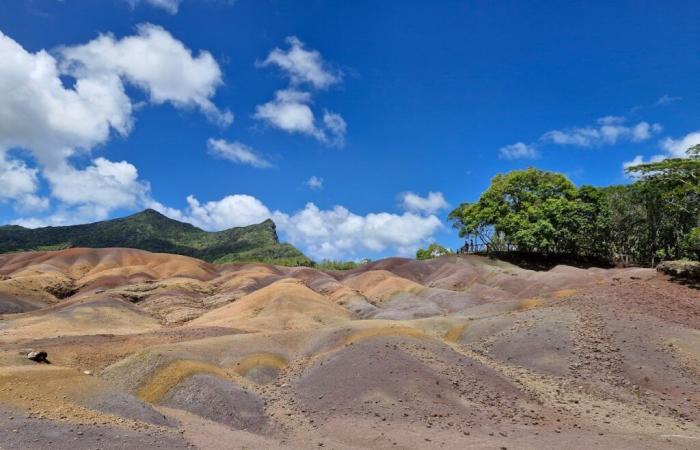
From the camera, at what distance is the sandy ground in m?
15.9

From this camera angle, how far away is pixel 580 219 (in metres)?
68.2

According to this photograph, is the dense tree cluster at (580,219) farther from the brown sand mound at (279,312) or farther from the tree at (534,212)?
the brown sand mound at (279,312)

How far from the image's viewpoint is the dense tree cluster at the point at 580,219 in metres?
68.1

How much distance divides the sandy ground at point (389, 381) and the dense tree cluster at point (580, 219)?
3159cm

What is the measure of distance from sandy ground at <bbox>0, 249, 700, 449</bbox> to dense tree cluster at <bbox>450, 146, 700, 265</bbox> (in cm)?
3159

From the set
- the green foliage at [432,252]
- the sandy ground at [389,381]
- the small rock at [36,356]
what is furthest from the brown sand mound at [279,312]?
the green foliage at [432,252]

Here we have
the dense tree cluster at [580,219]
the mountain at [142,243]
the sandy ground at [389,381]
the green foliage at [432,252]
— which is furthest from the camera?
the mountain at [142,243]

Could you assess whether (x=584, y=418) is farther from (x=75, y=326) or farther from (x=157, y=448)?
(x=75, y=326)

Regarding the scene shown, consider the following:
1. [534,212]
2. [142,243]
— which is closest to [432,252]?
[534,212]

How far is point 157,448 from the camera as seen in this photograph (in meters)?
14.0

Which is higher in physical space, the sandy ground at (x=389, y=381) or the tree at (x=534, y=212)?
the tree at (x=534, y=212)

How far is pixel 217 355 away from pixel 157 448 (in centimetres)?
1218

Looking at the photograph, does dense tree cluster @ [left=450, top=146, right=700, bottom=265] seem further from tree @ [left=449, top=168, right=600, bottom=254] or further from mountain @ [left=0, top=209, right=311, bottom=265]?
mountain @ [left=0, top=209, right=311, bottom=265]

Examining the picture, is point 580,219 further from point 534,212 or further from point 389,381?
point 389,381
